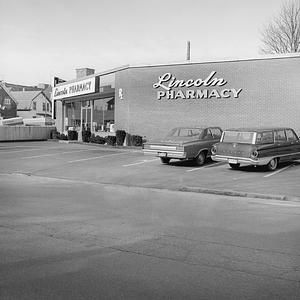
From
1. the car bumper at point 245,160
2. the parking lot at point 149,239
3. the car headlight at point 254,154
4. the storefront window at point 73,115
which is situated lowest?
the parking lot at point 149,239

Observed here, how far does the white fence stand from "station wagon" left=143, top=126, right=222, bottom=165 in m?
20.2

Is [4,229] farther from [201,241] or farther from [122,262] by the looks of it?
[201,241]

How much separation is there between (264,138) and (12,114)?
68.5 meters

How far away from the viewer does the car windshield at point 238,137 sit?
15.4m

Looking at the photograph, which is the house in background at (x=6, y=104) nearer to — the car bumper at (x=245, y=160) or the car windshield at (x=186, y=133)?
the car windshield at (x=186, y=133)

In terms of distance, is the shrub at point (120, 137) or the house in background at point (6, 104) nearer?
the shrub at point (120, 137)

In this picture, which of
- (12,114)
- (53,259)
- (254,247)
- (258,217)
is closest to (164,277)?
(53,259)

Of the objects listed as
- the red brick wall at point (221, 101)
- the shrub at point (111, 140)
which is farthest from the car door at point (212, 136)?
the shrub at point (111, 140)

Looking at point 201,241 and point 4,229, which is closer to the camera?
point 201,241

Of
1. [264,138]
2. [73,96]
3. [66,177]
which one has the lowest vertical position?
[66,177]

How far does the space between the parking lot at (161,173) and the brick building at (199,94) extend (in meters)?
6.11

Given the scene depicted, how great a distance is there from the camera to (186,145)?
655 inches

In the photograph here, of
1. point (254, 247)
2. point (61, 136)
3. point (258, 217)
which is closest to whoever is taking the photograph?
point (254, 247)

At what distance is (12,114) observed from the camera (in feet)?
255
